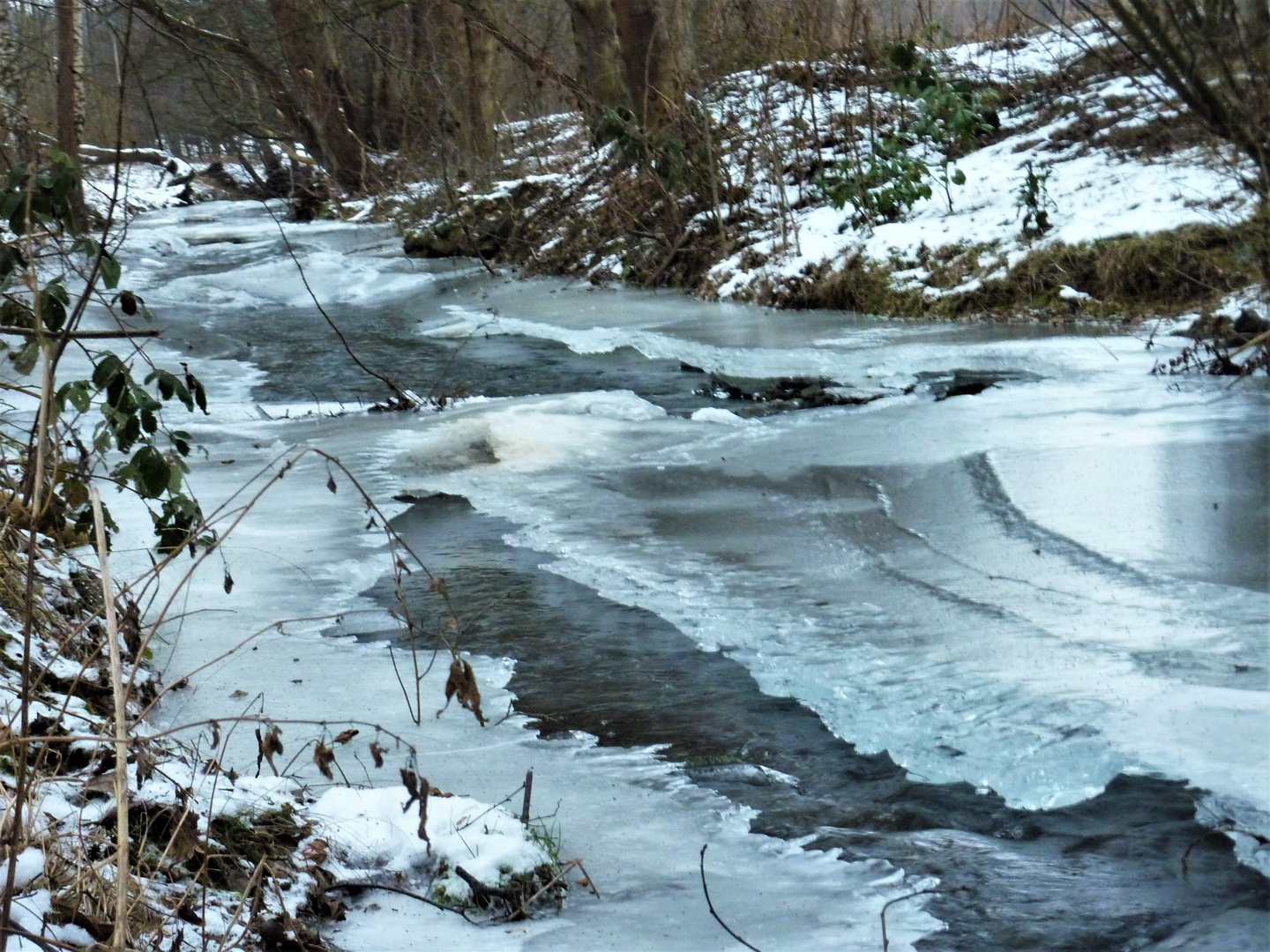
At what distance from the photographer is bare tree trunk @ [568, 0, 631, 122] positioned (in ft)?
54.4

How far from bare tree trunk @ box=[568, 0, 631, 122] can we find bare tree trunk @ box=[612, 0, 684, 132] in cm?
47

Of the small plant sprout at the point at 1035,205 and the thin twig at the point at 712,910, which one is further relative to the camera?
the small plant sprout at the point at 1035,205

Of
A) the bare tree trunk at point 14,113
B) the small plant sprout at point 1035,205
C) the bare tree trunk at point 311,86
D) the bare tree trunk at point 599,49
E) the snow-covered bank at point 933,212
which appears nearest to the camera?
the bare tree trunk at point 14,113

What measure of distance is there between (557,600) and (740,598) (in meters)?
0.67

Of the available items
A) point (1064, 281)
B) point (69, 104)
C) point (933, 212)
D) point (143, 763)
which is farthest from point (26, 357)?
point (933, 212)

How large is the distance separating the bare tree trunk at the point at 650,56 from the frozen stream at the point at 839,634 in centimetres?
735

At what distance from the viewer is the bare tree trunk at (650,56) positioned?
15.3 meters

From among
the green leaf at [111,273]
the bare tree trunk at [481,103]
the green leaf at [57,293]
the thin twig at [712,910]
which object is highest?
the bare tree trunk at [481,103]

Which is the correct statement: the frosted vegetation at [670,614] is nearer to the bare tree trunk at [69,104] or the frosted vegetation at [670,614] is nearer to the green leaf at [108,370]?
the green leaf at [108,370]

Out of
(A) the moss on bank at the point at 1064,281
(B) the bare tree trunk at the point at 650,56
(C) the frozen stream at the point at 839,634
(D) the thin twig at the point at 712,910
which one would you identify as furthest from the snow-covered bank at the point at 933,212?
(D) the thin twig at the point at 712,910

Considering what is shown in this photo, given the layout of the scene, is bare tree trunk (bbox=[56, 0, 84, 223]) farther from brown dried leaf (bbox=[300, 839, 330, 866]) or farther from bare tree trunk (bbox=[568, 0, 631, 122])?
bare tree trunk (bbox=[568, 0, 631, 122])

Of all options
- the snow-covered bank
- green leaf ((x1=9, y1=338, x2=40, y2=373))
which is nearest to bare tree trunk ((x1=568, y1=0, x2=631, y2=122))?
the snow-covered bank

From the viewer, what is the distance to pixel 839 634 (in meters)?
4.22

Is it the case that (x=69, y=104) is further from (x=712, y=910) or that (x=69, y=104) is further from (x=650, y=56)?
(x=650, y=56)
